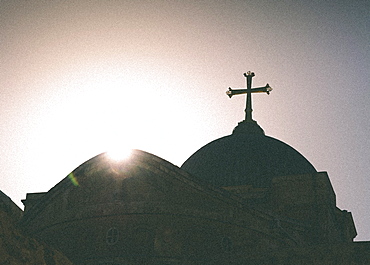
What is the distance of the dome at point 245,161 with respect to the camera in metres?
25.1

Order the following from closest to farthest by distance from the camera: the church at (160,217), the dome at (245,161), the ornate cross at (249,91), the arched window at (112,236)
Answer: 1. the church at (160,217)
2. the arched window at (112,236)
3. the dome at (245,161)
4. the ornate cross at (249,91)

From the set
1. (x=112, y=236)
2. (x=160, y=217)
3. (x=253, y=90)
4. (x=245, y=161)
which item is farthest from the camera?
(x=253, y=90)

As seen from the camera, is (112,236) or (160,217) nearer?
(112,236)

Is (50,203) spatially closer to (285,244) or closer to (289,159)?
(285,244)

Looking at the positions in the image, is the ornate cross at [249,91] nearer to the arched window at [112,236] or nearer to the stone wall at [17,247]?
the arched window at [112,236]

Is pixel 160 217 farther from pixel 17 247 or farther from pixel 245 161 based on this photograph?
pixel 17 247

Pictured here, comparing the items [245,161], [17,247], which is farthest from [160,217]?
[17,247]

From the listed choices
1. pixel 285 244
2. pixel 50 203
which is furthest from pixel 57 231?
pixel 285 244

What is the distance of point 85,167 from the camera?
19078 mm

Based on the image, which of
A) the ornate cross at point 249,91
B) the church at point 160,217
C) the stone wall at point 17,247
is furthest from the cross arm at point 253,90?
the stone wall at point 17,247

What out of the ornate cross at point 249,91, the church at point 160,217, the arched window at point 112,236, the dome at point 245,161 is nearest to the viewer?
the church at point 160,217

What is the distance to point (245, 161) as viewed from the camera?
85.1 feet

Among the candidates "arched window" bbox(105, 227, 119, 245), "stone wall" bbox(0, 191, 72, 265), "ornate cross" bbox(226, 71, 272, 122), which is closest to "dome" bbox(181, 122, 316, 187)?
"ornate cross" bbox(226, 71, 272, 122)

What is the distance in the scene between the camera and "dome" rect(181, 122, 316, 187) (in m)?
25.1
